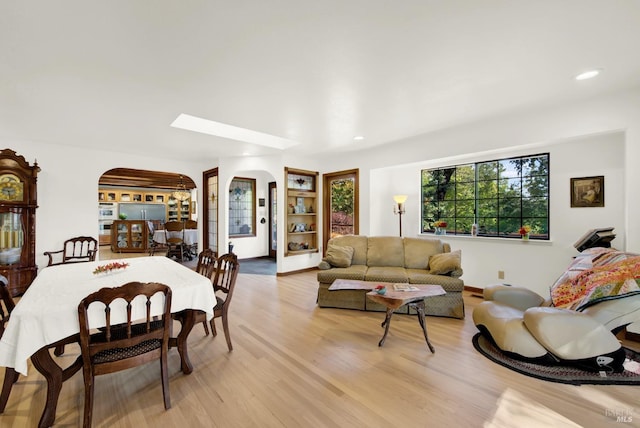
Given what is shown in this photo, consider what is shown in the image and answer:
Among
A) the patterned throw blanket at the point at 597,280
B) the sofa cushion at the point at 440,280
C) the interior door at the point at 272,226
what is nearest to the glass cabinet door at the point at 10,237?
the interior door at the point at 272,226

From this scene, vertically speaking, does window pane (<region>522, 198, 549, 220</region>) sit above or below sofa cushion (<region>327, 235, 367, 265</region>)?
above

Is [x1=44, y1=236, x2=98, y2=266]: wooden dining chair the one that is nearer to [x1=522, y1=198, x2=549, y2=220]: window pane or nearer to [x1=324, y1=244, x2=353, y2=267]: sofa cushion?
[x1=324, y1=244, x2=353, y2=267]: sofa cushion

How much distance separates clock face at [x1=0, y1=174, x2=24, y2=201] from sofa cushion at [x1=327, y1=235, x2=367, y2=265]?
4.75 meters

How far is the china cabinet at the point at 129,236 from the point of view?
8.97 metres

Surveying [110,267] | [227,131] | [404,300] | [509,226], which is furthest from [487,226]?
[110,267]

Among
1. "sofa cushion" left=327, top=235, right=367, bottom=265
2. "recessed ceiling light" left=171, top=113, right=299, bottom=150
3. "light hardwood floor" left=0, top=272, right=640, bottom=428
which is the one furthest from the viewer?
"sofa cushion" left=327, top=235, right=367, bottom=265

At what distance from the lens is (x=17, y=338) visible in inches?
60.1

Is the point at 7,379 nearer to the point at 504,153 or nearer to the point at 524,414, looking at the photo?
the point at 524,414

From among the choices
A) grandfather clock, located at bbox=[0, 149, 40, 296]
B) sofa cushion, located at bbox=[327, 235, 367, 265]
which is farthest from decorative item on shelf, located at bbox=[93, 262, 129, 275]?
grandfather clock, located at bbox=[0, 149, 40, 296]

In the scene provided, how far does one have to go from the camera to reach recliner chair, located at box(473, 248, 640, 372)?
2123 mm

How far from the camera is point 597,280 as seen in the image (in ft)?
7.48

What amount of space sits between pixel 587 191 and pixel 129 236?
1117cm

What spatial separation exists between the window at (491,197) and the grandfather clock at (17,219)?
6442 millimetres

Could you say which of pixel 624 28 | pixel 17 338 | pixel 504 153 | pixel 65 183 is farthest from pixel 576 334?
pixel 65 183
